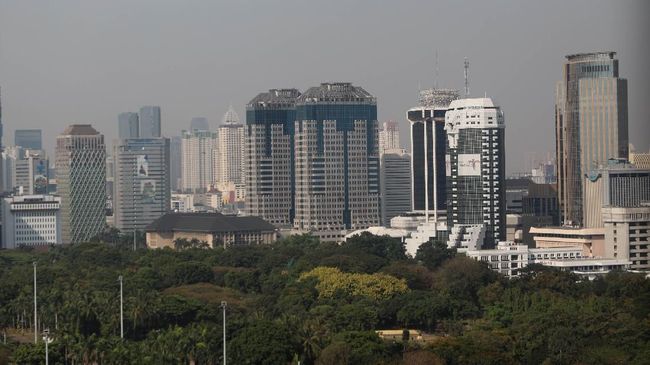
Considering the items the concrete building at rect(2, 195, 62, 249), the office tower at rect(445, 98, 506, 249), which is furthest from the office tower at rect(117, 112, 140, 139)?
the office tower at rect(445, 98, 506, 249)

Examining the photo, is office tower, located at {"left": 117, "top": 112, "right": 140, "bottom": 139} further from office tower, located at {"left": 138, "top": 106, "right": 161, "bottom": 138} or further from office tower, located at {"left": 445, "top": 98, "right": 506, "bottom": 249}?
office tower, located at {"left": 445, "top": 98, "right": 506, "bottom": 249}

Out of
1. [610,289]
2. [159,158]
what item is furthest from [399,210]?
[610,289]

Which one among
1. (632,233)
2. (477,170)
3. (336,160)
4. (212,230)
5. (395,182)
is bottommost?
(212,230)

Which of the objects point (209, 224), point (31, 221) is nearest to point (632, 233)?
point (209, 224)

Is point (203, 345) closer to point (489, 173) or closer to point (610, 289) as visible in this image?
point (610, 289)

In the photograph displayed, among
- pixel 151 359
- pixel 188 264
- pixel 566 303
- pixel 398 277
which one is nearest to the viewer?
pixel 151 359

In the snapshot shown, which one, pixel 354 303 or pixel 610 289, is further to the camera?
pixel 610 289

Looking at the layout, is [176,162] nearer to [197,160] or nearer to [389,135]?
[197,160]

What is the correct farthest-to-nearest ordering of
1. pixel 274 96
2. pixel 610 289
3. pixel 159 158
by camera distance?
pixel 159 158 → pixel 274 96 → pixel 610 289
